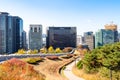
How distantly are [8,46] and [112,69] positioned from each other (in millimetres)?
162052

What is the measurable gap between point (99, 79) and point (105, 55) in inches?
224

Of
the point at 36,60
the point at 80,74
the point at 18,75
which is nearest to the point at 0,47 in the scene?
the point at 36,60

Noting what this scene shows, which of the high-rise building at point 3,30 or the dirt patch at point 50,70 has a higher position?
the high-rise building at point 3,30

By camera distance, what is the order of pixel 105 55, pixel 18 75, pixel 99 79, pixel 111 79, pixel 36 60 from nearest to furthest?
pixel 18 75, pixel 111 79, pixel 99 79, pixel 105 55, pixel 36 60

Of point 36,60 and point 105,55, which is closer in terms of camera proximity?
point 105,55

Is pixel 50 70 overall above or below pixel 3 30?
below

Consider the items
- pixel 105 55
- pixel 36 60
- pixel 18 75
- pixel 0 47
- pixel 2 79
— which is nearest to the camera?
pixel 2 79

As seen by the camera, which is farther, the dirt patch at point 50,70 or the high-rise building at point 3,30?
the high-rise building at point 3,30

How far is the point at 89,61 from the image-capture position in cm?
4806

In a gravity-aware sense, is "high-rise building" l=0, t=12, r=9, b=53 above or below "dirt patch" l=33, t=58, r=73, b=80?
above

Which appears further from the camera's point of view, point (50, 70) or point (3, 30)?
point (3, 30)

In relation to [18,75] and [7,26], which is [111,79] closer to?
[18,75]

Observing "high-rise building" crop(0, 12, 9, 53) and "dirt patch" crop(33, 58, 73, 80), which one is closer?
"dirt patch" crop(33, 58, 73, 80)

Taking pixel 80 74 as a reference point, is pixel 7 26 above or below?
above
